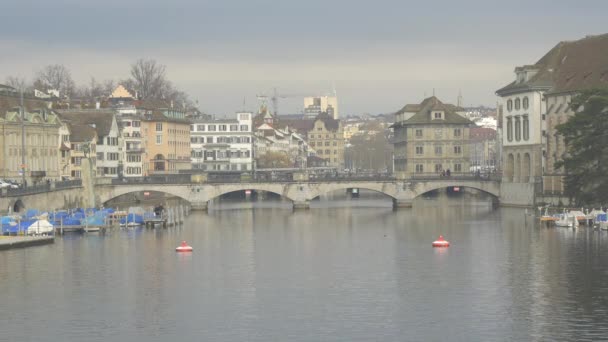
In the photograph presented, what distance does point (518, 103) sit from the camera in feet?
475

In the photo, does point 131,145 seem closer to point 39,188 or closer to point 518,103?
point 518,103

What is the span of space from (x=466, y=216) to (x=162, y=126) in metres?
69.0

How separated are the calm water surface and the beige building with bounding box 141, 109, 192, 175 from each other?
76.7 m

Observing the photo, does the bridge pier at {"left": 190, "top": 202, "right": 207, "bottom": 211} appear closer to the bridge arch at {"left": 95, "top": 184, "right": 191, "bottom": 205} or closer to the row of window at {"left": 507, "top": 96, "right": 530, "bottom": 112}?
the bridge arch at {"left": 95, "top": 184, "right": 191, "bottom": 205}

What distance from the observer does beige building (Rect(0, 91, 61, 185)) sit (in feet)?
437

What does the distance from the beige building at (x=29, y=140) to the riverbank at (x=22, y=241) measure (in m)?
38.0

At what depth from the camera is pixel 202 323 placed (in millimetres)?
56906

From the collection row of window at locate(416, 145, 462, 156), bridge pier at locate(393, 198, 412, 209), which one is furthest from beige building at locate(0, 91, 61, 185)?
row of window at locate(416, 145, 462, 156)

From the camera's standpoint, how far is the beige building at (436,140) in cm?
18550

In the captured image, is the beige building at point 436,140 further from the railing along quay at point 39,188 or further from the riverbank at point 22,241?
the riverbank at point 22,241

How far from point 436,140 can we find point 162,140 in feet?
124

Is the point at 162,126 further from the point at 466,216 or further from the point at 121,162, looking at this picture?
the point at 466,216

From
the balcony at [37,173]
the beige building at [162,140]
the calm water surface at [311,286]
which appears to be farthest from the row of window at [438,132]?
the calm water surface at [311,286]

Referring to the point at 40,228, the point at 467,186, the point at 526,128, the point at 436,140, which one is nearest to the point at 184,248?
the point at 40,228
